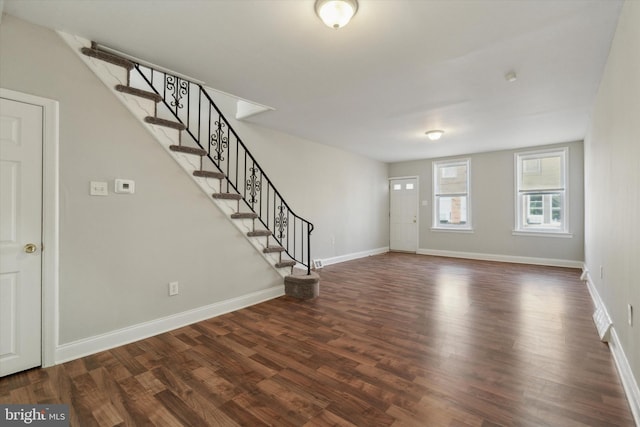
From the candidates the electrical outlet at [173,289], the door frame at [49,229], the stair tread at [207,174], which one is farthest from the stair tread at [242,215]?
the door frame at [49,229]

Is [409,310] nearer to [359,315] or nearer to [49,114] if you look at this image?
[359,315]

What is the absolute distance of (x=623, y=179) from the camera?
84.9 inches

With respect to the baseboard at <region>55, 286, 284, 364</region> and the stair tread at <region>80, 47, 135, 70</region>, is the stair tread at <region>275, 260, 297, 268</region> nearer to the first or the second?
the baseboard at <region>55, 286, 284, 364</region>

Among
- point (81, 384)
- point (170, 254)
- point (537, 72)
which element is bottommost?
point (81, 384)

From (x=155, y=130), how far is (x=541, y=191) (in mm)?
7305

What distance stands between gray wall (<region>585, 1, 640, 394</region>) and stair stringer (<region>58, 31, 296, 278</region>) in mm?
3475

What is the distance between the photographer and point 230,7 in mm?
2105

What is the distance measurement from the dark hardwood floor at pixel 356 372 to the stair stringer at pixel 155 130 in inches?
43.1

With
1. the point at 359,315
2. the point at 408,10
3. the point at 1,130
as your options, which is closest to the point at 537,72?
the point at 408,10

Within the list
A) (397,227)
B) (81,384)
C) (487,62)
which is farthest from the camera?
(397,227)

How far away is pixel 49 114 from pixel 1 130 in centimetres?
32

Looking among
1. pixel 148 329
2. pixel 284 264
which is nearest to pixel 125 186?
pixel 148 329

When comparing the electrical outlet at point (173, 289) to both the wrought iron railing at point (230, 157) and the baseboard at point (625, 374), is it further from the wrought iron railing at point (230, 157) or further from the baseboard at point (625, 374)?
the baseboard at point (625, 374)

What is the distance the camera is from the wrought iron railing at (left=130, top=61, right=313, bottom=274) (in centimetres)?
379
